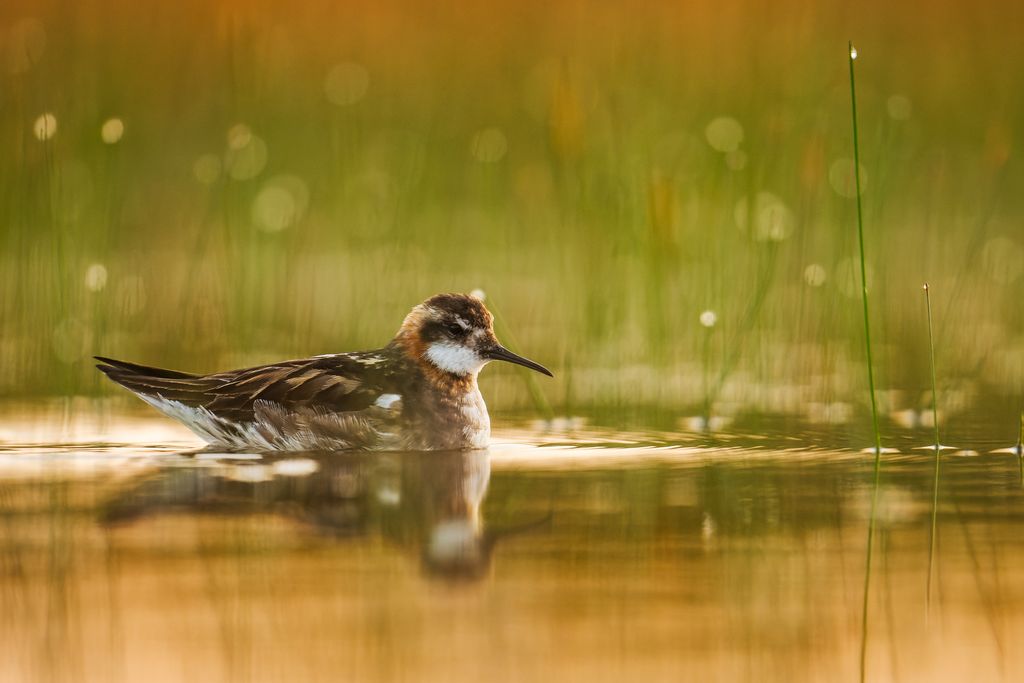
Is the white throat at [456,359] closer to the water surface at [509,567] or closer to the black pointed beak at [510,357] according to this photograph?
the black pointed beak at [510,357]

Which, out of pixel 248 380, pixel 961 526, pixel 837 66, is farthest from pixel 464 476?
pixel 837 66

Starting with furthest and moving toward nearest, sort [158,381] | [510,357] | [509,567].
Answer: [510,357] → [158,381] → [509,567]

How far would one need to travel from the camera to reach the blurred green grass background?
12.1m

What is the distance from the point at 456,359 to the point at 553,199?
683 cm

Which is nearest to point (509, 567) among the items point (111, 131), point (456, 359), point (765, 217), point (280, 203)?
point (456, 359)

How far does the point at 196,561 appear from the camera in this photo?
6.50 metres

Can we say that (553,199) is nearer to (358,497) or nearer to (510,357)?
(510,357)

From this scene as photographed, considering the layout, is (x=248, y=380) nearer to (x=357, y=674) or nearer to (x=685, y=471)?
(x=685, y=471)

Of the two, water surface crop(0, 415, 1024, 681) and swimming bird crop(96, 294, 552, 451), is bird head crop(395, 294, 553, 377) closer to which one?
swimming bird crop(96, 294, 552, 451)

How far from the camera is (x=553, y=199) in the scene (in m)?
17.2

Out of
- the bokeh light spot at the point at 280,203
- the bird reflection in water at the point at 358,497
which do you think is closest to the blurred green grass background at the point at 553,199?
the bokeh light spot at the point at 280,203

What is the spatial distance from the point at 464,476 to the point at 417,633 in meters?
3.35

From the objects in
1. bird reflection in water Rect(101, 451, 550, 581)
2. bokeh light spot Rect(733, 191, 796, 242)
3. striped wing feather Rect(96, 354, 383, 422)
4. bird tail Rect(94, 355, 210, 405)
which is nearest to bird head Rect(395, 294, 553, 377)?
striped wing feather Rect(96, 354, 383, 422)

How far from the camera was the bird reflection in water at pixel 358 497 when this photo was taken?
272 inches
